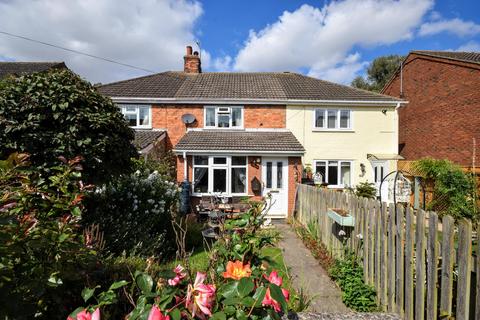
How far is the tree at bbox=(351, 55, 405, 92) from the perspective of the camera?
122 feet

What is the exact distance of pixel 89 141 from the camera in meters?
4.50

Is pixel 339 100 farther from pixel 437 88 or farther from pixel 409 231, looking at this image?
pixel 409 231

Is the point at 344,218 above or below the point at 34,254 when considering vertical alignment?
below

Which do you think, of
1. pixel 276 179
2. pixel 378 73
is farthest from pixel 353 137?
pixel 378 73

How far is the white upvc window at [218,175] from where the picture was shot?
1304 cm

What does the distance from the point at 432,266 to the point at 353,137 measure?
42.7ft

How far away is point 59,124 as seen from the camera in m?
4.60

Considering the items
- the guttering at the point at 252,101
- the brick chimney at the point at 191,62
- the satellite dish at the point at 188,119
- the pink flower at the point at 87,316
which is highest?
the brick chimney at the point at 191,62

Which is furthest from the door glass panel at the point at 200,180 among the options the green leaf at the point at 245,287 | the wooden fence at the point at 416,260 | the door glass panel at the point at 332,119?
the green leaf at the point at 245,287

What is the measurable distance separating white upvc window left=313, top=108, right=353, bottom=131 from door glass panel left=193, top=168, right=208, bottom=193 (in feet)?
21.0

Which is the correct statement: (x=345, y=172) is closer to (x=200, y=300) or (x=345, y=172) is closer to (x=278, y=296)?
(x=278, y=296)

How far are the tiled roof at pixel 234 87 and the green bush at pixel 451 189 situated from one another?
501 centimetres

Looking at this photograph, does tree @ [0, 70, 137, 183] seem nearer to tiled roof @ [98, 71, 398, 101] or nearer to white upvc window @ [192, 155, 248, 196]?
white upvc window @ [192, 155, 248, 196]

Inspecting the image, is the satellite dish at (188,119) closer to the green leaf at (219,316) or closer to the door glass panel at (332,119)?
the door glass panel at (332,119)
